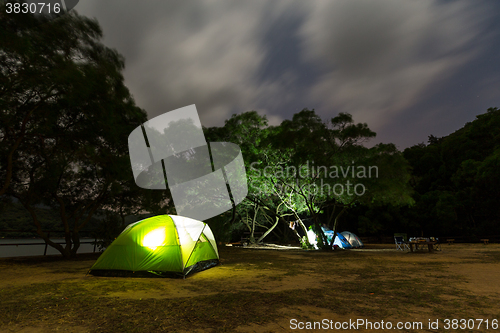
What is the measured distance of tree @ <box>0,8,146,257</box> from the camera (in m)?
8.39

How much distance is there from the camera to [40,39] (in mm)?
8500

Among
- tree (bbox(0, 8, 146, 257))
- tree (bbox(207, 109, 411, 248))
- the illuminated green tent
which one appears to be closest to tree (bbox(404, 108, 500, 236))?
tree (bbox(207, 109, 411, 248))

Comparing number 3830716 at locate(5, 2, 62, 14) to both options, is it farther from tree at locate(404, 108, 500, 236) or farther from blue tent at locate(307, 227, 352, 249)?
tree at locate(404, 108, 500, 236)

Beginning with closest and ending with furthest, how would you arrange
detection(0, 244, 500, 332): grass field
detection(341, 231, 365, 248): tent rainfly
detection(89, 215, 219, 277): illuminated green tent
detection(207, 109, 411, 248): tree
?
detection(0, 244, 500, 332): grass field → detection(89, 215, 219, 277): illuminated green tent → detection(207, 109, 411, 248): tree → detection(341, 231, 365, 248): tent rainfly

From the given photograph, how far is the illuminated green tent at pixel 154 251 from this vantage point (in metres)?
7.25

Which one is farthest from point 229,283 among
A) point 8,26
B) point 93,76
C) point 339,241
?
point 339,241

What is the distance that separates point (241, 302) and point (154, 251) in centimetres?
383

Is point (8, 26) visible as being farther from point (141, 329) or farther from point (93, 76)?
point (141, 329)

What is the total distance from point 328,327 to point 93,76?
10.3 metres

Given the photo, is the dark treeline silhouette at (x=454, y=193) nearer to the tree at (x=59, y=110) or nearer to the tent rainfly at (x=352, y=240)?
the tent rainfly at (x=352, y=240)

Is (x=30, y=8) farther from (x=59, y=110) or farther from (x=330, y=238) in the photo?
(x=330, y=238)

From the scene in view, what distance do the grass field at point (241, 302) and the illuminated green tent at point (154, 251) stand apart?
1.08 ft

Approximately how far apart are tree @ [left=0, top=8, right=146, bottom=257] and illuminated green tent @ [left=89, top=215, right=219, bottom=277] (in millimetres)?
4655

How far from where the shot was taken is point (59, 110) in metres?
10.4
